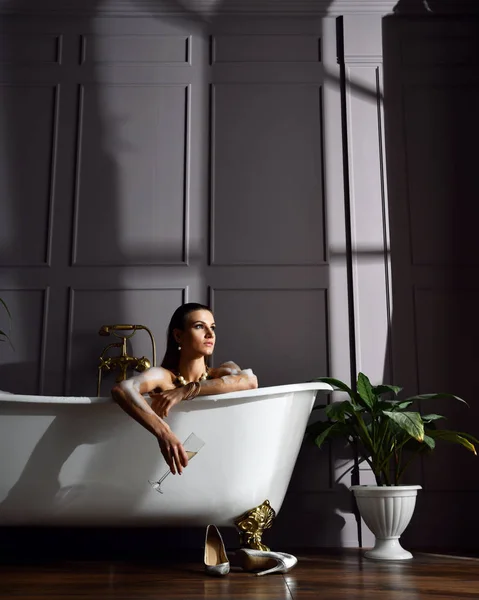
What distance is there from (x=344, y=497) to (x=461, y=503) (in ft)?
1.50

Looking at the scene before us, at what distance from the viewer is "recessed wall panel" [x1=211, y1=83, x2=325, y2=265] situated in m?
2.74

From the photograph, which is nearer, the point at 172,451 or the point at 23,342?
the point at 172,451

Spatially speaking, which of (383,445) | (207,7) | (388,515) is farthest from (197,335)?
(207,7)

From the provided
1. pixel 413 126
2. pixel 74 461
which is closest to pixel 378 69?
pixel 413 126

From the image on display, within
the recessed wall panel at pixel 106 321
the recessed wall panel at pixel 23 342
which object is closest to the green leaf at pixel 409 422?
the recessed wall panel at pixel 106 321

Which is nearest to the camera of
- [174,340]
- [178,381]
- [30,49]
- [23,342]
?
[178,381]

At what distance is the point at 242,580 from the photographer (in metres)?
1.71

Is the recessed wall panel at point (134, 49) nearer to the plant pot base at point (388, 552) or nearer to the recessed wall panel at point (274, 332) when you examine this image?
the recessed wall panel at point (274, 332)

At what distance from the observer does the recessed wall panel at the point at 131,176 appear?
2.73m

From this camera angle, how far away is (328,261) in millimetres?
2727

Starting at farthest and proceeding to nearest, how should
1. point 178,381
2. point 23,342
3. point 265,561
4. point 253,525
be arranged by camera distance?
point 23,342
point 178,381
point 253,525
point 265,561

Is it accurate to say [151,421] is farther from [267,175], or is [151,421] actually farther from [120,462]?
[267,175]

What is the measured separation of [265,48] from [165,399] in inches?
73.1

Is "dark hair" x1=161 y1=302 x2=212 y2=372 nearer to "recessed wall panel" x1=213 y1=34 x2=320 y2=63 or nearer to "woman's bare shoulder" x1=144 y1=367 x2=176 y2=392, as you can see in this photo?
"woman's bare shoulder" x1=144 y1=367 x2=176 y2=392
